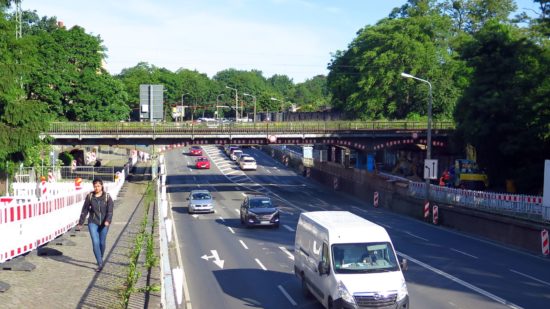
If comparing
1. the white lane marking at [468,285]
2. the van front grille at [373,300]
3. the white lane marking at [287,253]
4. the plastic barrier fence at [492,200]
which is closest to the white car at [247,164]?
the plastic barrier fence at [492,200]

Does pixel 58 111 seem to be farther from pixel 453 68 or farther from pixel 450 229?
pixel 450 229

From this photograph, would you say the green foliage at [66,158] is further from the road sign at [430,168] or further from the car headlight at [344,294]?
the car headlight at [344,294]

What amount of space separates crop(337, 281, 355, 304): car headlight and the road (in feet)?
7.87

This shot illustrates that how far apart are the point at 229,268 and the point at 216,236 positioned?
913 cm

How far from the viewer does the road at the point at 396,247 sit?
54.5 feet

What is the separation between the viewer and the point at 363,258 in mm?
14016

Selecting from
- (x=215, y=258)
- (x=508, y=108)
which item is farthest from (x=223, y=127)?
(x=215, y=258)

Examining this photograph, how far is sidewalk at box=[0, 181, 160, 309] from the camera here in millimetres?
11141

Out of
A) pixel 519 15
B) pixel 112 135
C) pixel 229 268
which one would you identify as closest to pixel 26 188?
pixel 229 268

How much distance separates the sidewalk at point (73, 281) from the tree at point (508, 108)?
2764cm

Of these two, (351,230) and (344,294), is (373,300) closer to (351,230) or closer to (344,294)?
(344,294)

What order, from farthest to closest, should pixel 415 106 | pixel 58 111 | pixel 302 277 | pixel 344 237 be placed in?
1. pixel 415 106
2. pixel 58 111
3. pixel 302 277
4. pixel 344 237

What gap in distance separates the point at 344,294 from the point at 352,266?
33.8 inches

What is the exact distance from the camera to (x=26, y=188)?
117 feet
